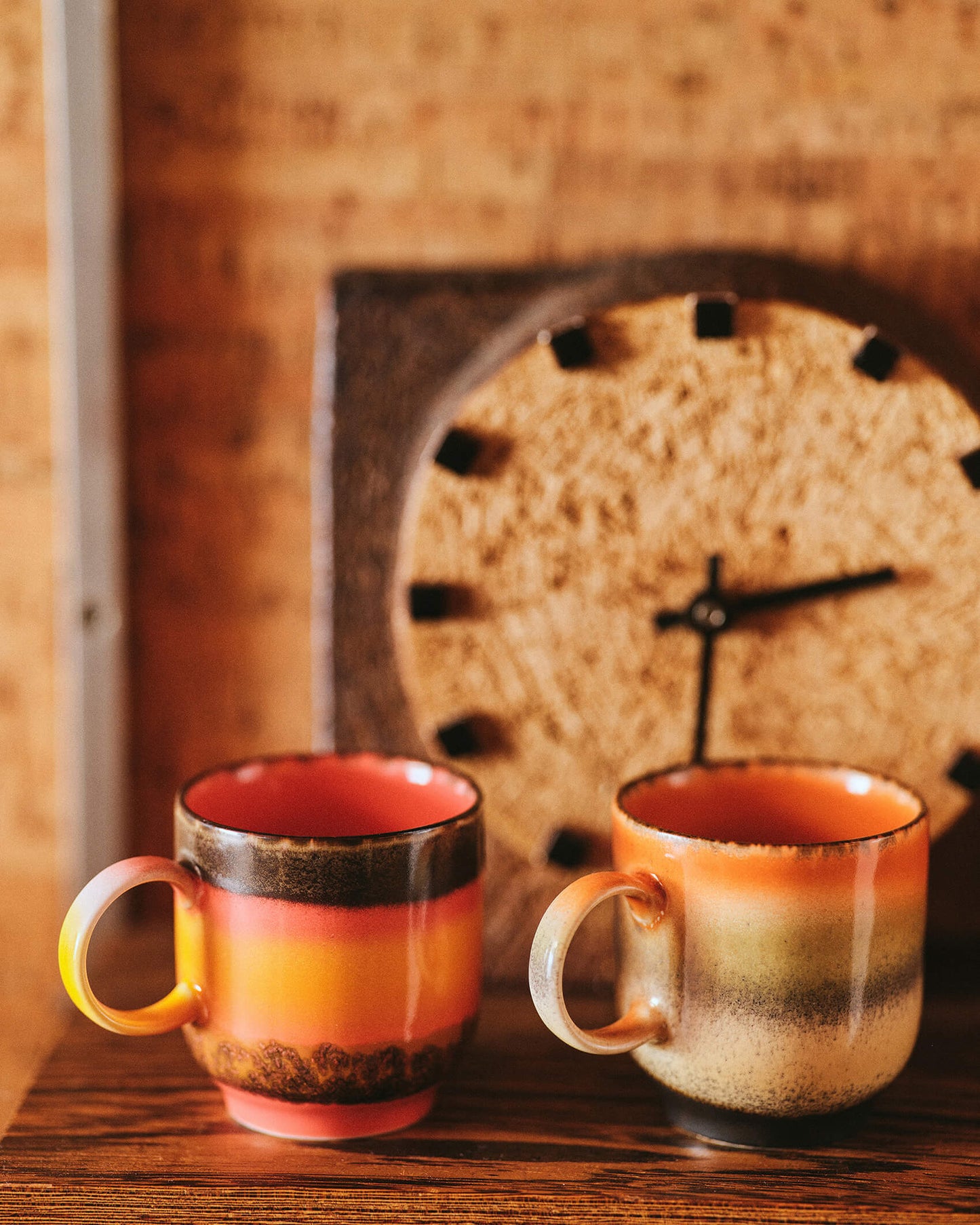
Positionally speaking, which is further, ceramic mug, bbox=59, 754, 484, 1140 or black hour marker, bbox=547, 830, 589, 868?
black hour marker, bbox=547, 830, 589, 868

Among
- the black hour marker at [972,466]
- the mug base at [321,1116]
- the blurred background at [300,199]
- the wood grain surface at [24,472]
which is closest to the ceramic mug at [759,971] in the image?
the mug base at [321,1116]

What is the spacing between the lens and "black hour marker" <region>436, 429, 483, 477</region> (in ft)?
2.09

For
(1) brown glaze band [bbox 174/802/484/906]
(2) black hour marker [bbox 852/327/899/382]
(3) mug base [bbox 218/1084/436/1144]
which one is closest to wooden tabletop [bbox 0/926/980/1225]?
(3) mug base [bbox 218/1084/436/1144]

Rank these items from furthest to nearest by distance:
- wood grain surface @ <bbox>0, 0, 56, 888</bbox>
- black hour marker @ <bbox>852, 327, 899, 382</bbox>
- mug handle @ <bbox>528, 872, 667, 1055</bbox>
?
wood grain surface @ <bbox>0, 0, 56, 888</bbox>, black hour marker @ <bbox>852, 327, 899, 382</bbox>, mug handle @ <bbox>528, 872, 667, 1055</bbox>

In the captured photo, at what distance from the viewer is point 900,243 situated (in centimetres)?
69

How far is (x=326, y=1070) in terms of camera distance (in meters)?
0.48

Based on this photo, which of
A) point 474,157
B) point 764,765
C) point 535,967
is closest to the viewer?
point 535,967

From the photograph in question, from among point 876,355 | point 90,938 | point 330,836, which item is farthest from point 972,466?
point 90,938

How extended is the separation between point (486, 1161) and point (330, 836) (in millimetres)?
161

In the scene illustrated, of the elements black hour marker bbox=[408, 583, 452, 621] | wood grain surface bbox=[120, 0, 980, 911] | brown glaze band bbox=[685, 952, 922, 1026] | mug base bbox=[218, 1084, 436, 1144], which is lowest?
mug base bbox=[218, 1084, 436, 1144]

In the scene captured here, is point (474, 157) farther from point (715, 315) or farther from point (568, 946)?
point (568, 946)

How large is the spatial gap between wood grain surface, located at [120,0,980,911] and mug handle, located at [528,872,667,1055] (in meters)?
0.37

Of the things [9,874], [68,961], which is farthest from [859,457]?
[9,874]

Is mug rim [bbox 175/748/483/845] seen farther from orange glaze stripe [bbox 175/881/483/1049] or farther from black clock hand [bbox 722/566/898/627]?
black clock hand [bbox 722/566/898/627]
